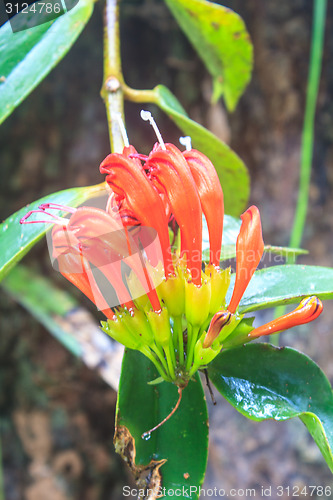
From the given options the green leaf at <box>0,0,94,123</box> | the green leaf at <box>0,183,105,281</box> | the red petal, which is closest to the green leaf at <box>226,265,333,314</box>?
the red petal

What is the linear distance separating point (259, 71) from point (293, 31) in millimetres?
134

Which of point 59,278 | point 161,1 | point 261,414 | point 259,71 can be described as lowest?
point 59,278

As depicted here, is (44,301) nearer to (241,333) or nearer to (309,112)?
(241,333)

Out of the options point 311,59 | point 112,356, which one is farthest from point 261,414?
point 311,59

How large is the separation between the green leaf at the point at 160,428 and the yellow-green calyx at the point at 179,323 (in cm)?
7

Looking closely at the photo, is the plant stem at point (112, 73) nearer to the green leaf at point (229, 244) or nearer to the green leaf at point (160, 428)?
the green leaf at point (229, 244)

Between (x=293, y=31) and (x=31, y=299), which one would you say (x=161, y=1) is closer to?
(x=293, y=31)

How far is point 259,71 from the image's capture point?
126cm

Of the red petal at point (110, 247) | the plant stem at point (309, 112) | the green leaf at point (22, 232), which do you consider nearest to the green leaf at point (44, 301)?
the green leaf at point (22, 232)

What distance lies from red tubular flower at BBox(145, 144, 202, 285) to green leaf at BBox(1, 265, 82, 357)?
540 millimetres

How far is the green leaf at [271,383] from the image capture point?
49cm

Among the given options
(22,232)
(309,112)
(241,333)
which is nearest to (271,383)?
(241,333)

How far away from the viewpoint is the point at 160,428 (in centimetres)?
52

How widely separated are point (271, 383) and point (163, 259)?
205 mm
